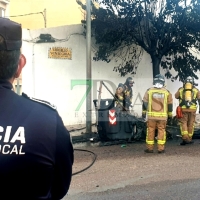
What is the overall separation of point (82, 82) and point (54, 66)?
4.21 feet

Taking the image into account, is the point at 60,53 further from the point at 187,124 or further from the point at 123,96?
the point at 187,124

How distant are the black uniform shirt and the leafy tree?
34.8 feet

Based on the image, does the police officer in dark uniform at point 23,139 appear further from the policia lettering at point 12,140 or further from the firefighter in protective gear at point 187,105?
the firefighter in protective gear at point 187,105

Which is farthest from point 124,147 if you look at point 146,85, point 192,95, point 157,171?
point 146,85

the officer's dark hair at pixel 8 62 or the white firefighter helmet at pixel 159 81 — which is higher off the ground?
the officer's dark hair at pixel 8 62

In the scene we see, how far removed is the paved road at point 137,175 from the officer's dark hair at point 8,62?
386 centimetres

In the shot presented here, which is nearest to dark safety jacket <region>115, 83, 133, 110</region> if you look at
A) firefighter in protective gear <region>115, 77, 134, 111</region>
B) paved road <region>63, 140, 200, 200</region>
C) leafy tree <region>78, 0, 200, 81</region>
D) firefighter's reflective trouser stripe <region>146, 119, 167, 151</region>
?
firefighter in protective gear <region>115, 77, 134, 111</region>

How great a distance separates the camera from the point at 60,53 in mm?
12422

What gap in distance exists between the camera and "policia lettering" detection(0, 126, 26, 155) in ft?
4.87

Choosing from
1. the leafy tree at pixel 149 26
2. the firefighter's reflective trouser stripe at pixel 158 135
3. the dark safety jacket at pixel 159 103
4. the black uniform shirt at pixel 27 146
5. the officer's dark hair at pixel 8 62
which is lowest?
the firefighter's reflective trouser stripe at pixel 158 135

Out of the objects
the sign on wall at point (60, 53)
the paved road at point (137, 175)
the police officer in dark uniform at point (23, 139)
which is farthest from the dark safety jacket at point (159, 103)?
the police officer in dark uniform at point (23, 139)

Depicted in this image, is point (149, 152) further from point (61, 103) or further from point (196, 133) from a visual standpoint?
point (61, 103)

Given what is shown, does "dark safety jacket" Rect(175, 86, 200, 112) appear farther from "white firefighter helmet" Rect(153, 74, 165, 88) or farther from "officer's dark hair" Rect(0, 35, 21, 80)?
"officer's dark hair" Rect(0, 35, 21, 80)

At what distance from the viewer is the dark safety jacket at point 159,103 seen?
28.5 feet
